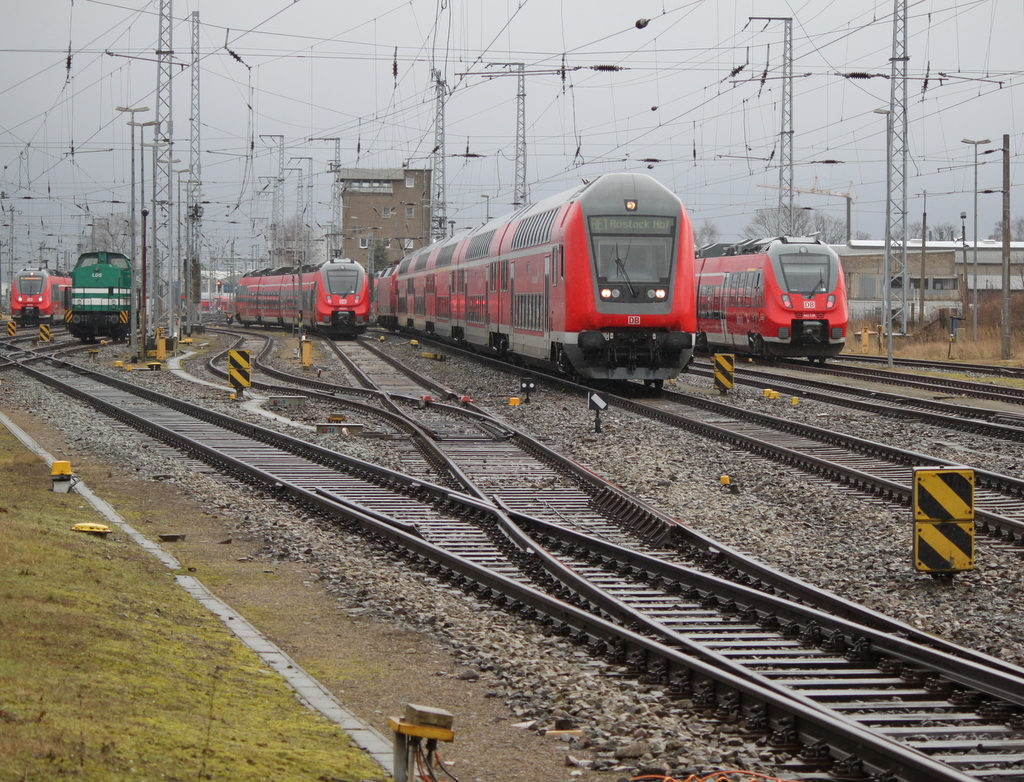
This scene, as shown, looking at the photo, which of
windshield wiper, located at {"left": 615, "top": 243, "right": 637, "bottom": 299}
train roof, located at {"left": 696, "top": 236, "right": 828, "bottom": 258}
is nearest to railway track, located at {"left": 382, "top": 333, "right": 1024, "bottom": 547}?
windshield wiper, located at {"left": 615, "top": 243, "right": 637, "bottom": 299}

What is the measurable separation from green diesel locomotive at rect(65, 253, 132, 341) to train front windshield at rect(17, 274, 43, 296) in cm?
2336

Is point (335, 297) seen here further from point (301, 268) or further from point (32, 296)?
point (32, 296)

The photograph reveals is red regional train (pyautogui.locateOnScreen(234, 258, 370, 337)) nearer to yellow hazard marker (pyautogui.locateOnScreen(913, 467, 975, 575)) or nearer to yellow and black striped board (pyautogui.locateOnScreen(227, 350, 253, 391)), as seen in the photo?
yellow and black striped board (pyautogui.locateOnScreen(227, 350, 253, 391))

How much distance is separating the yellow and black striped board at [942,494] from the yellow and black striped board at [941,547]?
7cm

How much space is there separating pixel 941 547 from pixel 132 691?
6.44m

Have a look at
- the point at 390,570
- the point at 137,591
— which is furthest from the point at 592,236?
the point at 137,591

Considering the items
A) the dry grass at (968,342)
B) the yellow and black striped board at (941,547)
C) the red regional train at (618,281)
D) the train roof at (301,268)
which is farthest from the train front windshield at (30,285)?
the yellow and black striped board at (941,547)

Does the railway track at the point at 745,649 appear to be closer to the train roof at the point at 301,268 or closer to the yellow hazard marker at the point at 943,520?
the yellow hazard marker at the point at 943,520

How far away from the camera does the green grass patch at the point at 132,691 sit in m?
4.73

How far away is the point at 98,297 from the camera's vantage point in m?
52.3

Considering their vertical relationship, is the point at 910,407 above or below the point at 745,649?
above

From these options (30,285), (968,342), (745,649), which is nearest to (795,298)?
(968,342)

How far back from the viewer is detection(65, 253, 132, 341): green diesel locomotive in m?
51.9

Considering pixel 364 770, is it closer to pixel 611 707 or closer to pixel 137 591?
pixel 611 707
